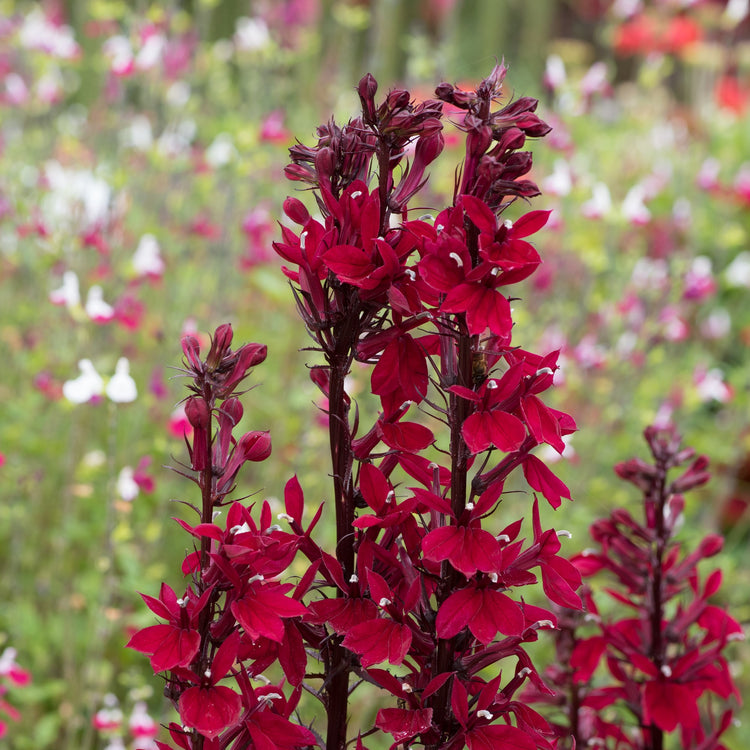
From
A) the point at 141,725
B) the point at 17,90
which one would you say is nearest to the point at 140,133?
the point at 17,90

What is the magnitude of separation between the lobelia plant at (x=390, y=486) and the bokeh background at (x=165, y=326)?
109 centimetres

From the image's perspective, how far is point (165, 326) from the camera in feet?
12.0

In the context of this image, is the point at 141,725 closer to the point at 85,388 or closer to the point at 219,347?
the point at 85,388

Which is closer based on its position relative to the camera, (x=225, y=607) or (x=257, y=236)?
(x=225, y=607)

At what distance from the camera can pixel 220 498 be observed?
3.34 feet

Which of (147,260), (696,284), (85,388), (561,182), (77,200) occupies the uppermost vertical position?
(561,182)

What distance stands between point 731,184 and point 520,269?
222 inches

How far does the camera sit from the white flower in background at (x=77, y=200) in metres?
3.31

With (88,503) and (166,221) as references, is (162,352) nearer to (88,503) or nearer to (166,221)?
(88,503)

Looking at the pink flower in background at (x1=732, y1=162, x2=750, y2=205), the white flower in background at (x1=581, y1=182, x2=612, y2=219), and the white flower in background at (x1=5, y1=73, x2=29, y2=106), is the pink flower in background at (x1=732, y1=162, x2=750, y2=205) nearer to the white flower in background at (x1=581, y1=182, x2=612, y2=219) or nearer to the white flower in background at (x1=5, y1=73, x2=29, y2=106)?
the white flower in background at (x1=581, y1=182, x2=612, y2=219)

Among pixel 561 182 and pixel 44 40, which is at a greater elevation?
pixel 44 40

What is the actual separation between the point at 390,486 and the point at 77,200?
2615 millimetres

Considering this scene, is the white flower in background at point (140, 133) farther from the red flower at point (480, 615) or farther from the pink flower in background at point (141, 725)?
the red flower at point (480, 615)

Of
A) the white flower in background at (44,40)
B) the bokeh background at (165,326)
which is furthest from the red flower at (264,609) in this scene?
the white flower in background at (44,40)
